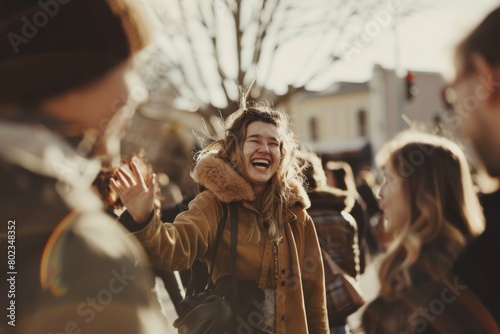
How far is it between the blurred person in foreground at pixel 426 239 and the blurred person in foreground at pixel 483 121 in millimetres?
66

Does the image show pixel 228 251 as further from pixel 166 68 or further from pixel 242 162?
pixel 166 68

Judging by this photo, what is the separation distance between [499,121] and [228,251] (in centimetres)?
166

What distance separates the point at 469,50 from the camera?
1627 mm

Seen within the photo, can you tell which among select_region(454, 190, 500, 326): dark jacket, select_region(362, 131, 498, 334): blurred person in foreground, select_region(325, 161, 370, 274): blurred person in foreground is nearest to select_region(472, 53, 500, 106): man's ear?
select_region(454, 190, 500, 326): dark jacket

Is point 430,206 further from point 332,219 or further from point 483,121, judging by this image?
point 332,219

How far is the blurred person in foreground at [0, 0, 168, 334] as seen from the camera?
96cm

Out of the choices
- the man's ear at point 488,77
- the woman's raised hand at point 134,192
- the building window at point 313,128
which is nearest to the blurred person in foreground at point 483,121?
the man's ear at point 488,77

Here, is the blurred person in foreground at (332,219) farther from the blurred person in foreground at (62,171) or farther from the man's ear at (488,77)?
the blurred person in foreground at (62,171)

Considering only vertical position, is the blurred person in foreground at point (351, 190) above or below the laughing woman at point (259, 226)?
below

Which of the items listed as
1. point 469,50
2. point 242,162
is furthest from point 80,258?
point 242,162

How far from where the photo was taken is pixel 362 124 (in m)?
52.7

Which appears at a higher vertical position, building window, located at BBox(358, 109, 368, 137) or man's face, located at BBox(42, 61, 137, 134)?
→ man's face, located at BBox(42, 61, 137, 134)

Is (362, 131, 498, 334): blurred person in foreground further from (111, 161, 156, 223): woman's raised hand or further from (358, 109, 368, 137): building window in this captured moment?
(358, 109, 368, 137): building window

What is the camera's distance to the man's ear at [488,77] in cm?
160
